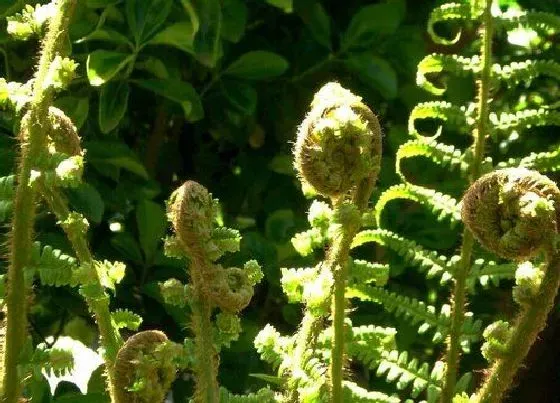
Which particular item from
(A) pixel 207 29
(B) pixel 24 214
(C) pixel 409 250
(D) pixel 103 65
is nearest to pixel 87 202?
(D) pixel 103 65

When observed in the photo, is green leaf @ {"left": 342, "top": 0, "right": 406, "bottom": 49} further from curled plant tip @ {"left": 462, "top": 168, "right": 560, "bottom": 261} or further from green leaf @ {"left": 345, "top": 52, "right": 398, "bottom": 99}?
curled plant tip @ {"left": 462, "top": 168, "right": 560, "bottom": 261}

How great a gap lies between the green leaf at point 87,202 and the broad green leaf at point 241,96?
0.29 meters

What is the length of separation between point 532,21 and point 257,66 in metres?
0.53

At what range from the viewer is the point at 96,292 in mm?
621

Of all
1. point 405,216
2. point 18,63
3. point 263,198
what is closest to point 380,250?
point 405,216

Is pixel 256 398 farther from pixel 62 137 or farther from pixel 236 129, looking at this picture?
pixel 236 129

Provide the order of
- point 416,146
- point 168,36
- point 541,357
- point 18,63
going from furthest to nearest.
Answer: point 18,63 < point 168,36 < point 541,357 < point 416,146

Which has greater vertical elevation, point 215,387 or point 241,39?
point 241,39

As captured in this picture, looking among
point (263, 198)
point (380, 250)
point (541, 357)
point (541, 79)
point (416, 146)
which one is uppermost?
point (541, 79)

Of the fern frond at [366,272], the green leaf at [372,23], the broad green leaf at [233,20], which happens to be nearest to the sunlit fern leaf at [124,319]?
the fern frond at [366,272]

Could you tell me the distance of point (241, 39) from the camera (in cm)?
145

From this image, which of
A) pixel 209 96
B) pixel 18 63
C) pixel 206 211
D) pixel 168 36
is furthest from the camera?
pixel 209 96

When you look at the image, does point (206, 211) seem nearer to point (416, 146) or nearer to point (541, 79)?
point (416, 146)

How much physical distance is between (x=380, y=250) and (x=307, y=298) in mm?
746
